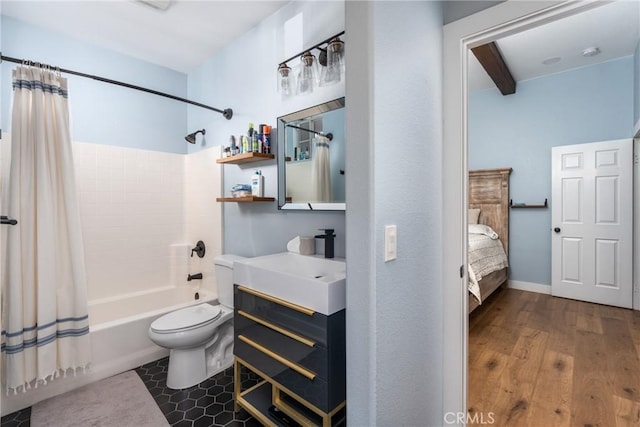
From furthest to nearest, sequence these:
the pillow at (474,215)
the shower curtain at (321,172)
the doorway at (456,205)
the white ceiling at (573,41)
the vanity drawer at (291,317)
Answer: the pillow at (474,215), the white ceiling at (573,41), the shower curtain at (321,172), the doorway at (456,205), the vanity drawer at (291,317)

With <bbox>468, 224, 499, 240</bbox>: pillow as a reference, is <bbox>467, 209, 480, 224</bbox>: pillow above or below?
above

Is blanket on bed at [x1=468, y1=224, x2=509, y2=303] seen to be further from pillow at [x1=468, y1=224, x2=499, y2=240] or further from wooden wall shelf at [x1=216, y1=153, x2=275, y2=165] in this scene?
wooden wall shelf at [x1=216, y1=153, x2=275, y2=165]

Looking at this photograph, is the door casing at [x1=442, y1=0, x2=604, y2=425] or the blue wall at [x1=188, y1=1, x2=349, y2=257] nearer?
the door casing at [x1=442, y1=0, x2=604, y2=425]

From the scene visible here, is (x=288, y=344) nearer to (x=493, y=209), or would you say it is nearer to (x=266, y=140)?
(x=266, y=140)

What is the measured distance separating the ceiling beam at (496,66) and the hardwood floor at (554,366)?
8.85 feet

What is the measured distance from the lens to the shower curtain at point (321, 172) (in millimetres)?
1898

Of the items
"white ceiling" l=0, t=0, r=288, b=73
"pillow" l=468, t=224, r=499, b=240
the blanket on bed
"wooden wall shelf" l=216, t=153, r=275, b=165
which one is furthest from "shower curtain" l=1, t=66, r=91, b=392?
"pillow" l=468, t=224, r=499, b=240

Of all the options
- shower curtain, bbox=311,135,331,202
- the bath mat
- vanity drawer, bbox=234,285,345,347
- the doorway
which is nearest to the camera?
vanity drawer, bbox=234,285,345,347

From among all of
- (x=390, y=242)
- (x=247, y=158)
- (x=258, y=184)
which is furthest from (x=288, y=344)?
(x=247, y=158)

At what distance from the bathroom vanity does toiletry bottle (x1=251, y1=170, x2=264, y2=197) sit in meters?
0.69

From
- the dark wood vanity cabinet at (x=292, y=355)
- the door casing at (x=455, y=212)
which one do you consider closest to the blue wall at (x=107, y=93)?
the dark wood vanity cabinet at (x=292, y=355)

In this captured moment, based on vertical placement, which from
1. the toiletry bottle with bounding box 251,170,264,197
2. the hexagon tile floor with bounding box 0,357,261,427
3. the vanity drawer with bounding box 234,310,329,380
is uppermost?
the toiletry bottle with bounding box 251,170,264,197

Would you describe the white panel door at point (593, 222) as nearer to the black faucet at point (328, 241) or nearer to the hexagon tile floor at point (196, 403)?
the black faucet at point (328, 241)

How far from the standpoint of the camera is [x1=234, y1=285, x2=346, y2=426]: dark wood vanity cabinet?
1292 mm
